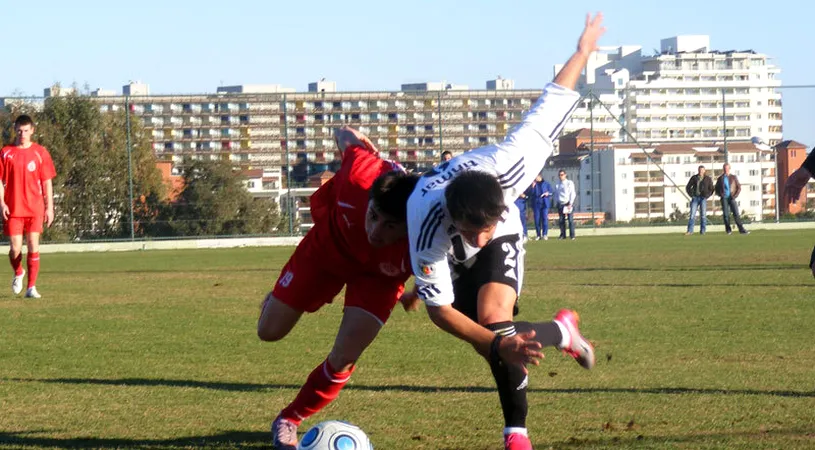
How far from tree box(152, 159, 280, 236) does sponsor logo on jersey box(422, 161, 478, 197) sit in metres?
26.6

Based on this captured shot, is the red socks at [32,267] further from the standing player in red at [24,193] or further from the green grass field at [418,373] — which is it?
the green grass field at [418,373]

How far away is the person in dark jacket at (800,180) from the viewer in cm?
708

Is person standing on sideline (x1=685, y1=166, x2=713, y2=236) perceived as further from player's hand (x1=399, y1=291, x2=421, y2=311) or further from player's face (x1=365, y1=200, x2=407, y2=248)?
player's face (x1=365, y1=200, x2=407, y2=248)

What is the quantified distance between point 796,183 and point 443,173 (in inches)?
130

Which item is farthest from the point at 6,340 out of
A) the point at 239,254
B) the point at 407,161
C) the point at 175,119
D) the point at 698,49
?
the point at 698,49

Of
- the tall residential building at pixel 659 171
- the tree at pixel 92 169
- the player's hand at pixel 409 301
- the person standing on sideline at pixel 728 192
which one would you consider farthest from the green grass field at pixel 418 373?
the tall residential building at pixel 659 171

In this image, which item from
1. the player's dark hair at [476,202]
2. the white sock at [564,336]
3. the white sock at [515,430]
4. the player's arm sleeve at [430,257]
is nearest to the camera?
the player's dark hair at [476,202]

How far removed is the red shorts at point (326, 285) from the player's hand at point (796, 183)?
2.91 m

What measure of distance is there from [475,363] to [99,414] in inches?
106

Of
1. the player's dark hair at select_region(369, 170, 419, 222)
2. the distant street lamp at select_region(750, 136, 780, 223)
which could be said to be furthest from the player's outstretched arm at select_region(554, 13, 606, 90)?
the distant street lamp at select_region(750, 136, 780, 223)

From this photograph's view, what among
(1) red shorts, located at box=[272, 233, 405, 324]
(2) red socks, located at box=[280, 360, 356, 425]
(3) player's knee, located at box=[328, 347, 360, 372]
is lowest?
(2) red socks, located at box=[280, 360, 356, 425]

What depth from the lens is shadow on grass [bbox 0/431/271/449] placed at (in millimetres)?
5453

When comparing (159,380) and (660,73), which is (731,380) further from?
(660,73)

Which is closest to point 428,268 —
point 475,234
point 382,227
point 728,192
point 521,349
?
point 475,234
